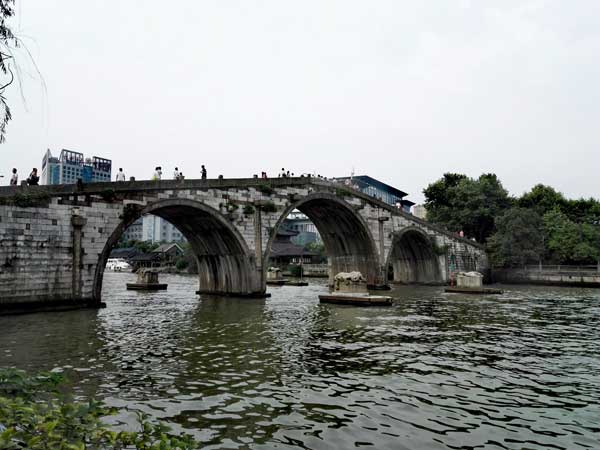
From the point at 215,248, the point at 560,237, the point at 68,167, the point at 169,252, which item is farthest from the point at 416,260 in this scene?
the point at 68,167

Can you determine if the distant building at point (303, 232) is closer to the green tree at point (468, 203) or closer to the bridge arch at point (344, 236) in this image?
the green tree at point (468, 203)

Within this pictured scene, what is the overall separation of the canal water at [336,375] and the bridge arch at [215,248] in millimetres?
9844

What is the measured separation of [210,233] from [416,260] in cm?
2966

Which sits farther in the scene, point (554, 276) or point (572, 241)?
point (572, 241)

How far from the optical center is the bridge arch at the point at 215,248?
2892cm

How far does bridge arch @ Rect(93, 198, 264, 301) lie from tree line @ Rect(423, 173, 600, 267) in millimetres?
33448

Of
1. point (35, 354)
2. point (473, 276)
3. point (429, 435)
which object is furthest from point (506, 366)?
point (473, 276)

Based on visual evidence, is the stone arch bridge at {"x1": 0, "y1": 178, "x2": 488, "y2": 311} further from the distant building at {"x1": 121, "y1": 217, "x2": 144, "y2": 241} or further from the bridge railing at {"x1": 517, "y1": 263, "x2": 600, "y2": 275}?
the distant building at {"x1": 121, "y1": 217, "x2": 144, "y2": 241}

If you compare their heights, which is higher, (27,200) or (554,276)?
(27,200)

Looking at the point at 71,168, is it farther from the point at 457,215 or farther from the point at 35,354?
the point at 35,354

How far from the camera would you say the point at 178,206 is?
27578mm

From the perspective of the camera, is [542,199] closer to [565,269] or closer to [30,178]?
[565,269]

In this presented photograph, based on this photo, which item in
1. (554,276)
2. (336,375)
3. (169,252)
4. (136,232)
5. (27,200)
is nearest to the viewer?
(336,375)

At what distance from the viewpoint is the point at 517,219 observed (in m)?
50.8
